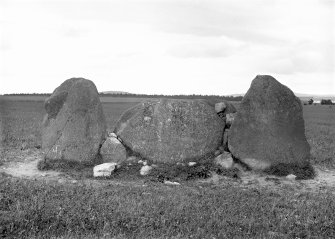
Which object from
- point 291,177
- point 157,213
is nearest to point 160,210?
point 157,213

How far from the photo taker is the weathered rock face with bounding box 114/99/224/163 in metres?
12.4

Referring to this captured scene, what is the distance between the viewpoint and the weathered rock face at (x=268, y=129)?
12.0 metres

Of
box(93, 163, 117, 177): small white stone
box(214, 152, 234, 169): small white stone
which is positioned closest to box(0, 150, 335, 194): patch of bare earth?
box(93, 163, 117, 177): small white stone

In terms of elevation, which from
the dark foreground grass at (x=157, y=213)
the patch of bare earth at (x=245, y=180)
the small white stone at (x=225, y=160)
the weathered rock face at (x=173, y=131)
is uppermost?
the weathered rock face at (x=173, y=131)

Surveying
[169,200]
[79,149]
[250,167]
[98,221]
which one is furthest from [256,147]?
[98,221]

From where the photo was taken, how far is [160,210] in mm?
7930

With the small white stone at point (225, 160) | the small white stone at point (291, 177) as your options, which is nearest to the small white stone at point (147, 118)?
the small white stone at point (225, 160)

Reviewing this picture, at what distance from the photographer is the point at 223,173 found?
11.7 meters

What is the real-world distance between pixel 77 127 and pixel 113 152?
1271 mm

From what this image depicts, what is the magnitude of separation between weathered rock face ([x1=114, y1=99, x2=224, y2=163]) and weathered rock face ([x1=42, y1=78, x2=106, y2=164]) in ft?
2.98

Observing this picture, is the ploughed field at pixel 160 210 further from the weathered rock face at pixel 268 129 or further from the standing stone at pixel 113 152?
the standing stone at pixel 113 152

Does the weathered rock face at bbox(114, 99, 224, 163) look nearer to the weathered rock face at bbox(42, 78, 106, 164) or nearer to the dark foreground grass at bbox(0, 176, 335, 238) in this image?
the weathered rock face at bbox(42, 78, 106, 164)

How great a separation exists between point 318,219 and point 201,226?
2235 millimetres

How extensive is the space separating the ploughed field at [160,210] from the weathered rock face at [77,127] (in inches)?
67.3
